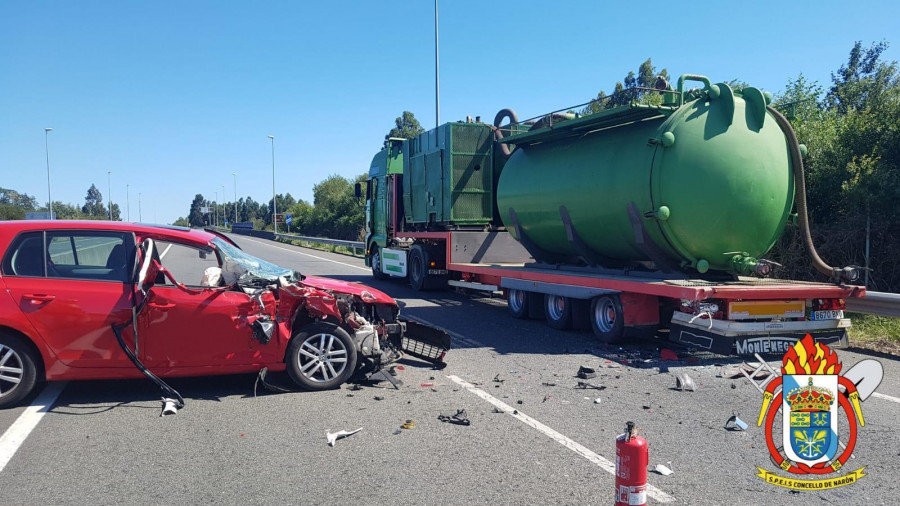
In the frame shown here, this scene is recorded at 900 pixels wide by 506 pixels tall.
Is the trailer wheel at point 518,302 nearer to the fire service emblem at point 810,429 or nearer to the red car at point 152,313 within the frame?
the red car at point 152,313

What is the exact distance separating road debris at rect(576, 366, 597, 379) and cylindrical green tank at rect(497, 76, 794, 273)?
2239 millimetres

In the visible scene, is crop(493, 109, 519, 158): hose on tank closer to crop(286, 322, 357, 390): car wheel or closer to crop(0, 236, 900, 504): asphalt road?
crop(0, 236, 900, 504): asphalt road

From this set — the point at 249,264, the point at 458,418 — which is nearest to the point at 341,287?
the point at 249,264

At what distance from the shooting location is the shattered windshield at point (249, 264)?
6.41 metres

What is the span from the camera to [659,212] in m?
8.23

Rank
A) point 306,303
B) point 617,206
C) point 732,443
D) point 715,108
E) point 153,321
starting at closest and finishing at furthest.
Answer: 1. point 732,443
2. point 153,321
3. point 306,303
4. point 715,108
5. point 617,206

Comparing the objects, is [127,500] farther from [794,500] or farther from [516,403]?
[794,500]

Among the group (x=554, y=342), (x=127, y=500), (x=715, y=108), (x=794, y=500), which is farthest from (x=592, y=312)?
(x=127, y=500)

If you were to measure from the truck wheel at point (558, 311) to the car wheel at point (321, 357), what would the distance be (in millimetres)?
4564

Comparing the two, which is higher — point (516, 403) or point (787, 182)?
point (787, 182)

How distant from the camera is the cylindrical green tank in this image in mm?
8109

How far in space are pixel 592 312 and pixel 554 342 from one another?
0.74 m

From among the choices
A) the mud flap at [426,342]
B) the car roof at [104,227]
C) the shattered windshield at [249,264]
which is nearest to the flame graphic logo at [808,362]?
the mud flap at [426,342]

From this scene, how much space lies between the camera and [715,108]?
834cm
